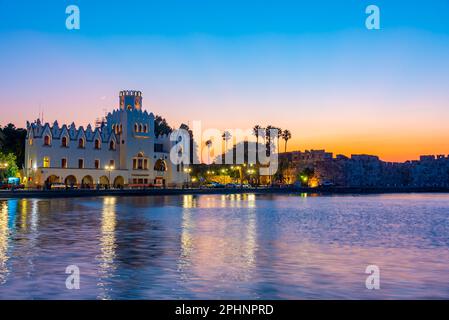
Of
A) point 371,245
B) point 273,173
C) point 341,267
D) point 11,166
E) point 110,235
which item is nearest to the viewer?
point 341,267

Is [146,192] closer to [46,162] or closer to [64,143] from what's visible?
[64,143]

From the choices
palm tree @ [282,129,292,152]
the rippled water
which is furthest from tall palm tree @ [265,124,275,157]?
the rippled water

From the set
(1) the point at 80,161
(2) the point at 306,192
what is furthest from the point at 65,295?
(2) the point at 306,192

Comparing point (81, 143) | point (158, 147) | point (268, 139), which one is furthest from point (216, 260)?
point (268, 139)

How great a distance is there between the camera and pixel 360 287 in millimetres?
17266

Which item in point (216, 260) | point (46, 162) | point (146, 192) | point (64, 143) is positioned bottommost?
point (216, 260)

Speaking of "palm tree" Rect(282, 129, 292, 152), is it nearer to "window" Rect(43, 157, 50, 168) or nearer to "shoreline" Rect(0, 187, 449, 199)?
"shoreline" Rect(0, 187, 449, 199)

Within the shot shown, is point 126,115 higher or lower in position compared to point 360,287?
higher

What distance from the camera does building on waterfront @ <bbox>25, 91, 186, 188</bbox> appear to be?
319 feet

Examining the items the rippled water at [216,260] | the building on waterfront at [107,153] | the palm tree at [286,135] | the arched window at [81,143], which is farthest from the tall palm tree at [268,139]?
the rippled water at [216,260]

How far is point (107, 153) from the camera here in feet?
346

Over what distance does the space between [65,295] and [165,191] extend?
84.8m

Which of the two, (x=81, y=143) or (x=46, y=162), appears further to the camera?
(x=81, y=143)

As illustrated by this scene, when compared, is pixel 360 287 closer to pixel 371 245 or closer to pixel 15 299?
pixel 15 299
